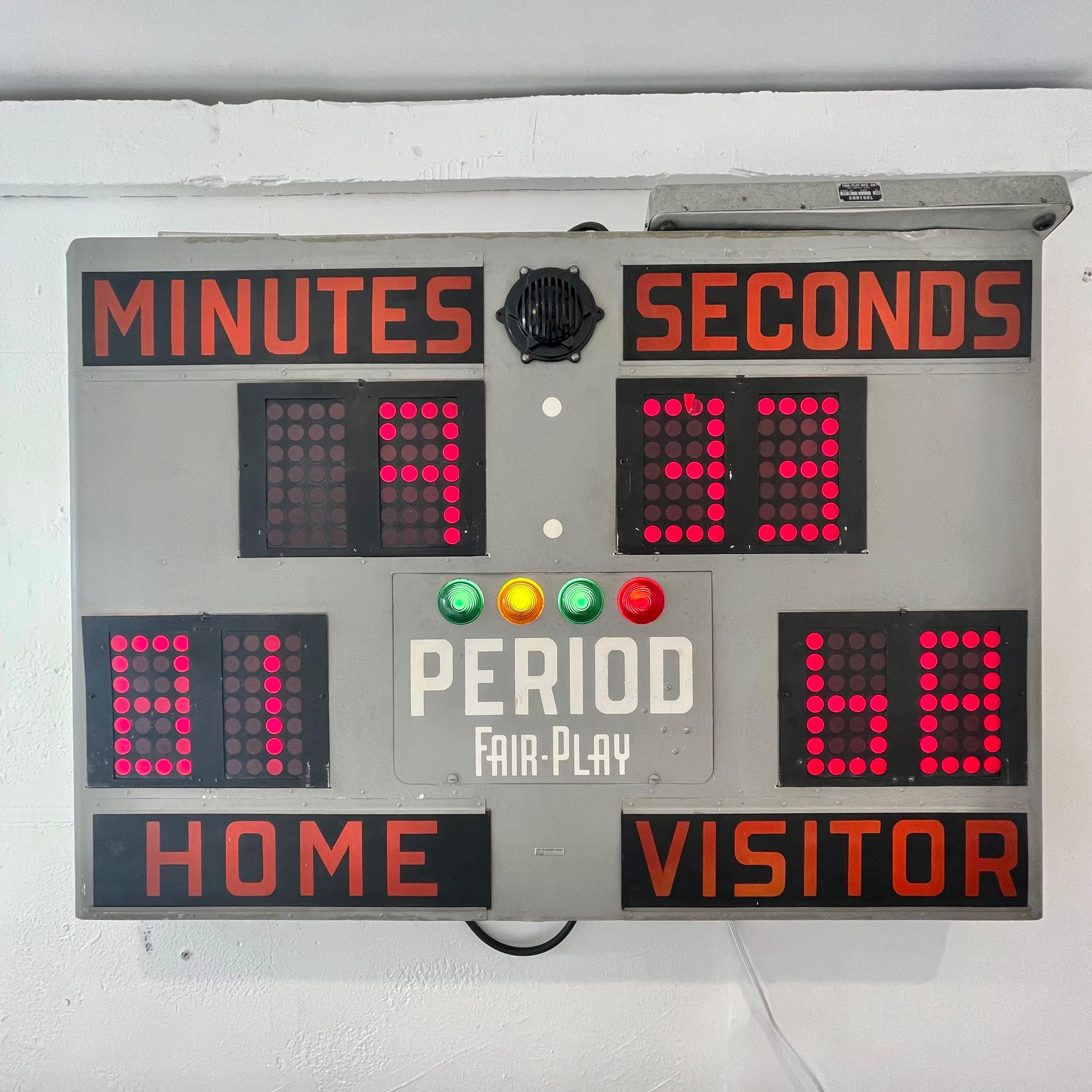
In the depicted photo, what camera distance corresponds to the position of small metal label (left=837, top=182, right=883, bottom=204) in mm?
965

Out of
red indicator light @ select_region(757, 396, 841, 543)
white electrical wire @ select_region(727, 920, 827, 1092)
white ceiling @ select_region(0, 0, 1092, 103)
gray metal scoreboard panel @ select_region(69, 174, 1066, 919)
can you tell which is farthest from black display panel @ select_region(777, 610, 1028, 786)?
white ceiling @ select_region(0, 0, 1092, 103)

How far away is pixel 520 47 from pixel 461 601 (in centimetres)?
98

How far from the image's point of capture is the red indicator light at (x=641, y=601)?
0.97 m

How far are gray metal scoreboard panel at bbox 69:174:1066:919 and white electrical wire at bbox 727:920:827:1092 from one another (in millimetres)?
362

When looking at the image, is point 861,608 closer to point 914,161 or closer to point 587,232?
point 587,232

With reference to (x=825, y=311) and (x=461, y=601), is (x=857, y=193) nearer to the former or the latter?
(x=825, y=311)

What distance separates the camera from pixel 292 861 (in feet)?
3.34

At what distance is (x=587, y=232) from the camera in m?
1.00

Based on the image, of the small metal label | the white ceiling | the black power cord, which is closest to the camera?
the small metal label

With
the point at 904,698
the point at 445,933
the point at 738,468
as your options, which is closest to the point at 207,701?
the point at 445,933

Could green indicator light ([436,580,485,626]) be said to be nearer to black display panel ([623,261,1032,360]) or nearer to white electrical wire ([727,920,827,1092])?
black display panel ([623,261,1032,360])

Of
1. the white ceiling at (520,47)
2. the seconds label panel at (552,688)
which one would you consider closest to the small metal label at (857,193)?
the white ceiling at (520,47)

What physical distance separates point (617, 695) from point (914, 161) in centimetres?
115

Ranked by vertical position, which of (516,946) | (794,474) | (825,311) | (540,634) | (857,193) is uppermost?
(857,193)
